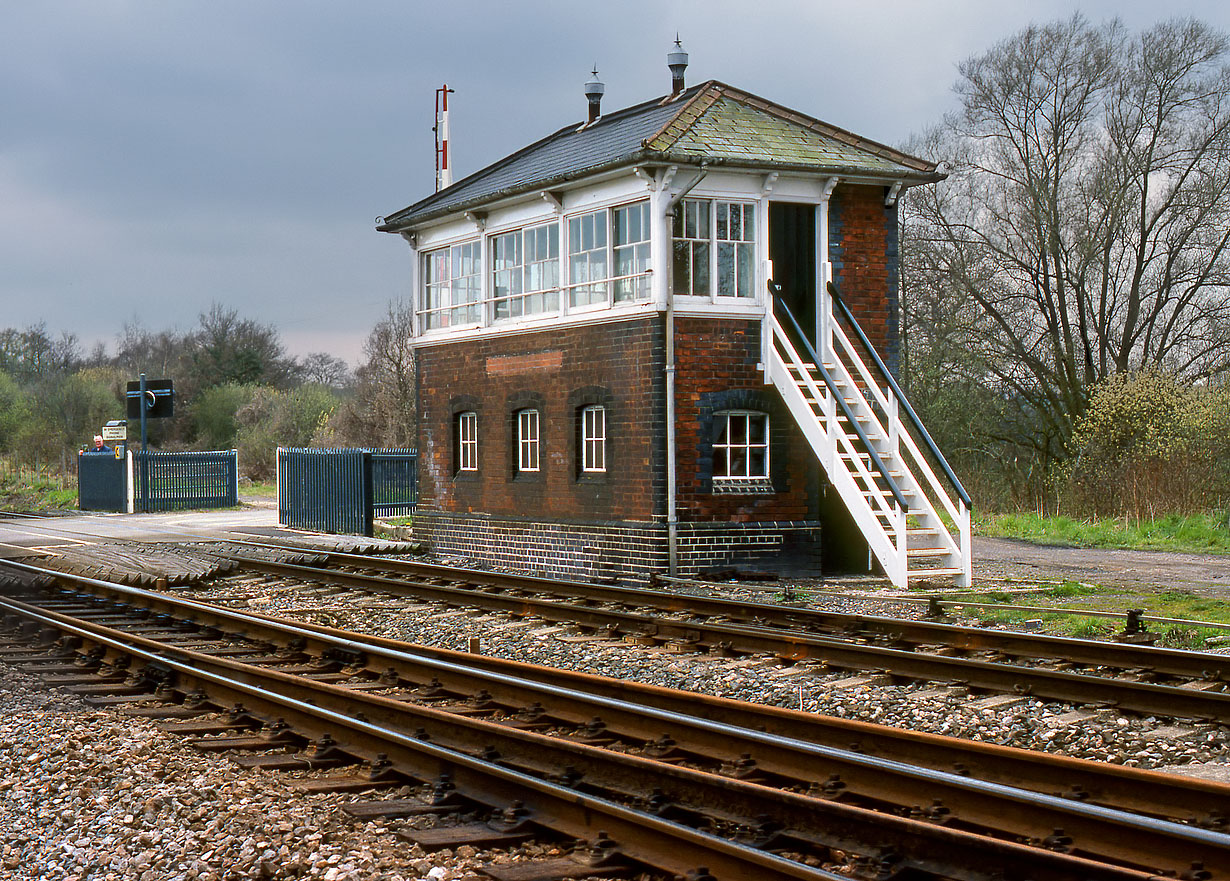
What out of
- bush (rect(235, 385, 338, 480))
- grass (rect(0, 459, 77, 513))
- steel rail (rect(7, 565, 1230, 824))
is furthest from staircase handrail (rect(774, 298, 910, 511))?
bush (rect(235, 385, 338, 480))

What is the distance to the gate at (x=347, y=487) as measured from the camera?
27078mm

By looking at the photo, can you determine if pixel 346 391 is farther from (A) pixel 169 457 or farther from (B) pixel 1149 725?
(B) pixel 1149 725

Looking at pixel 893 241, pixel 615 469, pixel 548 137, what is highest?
pixel 548 137

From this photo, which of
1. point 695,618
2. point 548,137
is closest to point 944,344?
point 548,137

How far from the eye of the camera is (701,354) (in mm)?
17703

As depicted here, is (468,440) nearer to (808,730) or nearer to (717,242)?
(717,242)

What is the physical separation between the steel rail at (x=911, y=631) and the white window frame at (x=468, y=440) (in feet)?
17.8

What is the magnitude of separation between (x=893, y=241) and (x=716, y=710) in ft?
42.5

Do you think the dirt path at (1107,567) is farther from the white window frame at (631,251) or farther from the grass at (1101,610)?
the white window frame at (631,251)

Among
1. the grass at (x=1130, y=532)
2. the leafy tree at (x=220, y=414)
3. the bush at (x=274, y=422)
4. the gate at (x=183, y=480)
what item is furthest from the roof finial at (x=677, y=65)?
the leafy tree at (x=220, y=414)

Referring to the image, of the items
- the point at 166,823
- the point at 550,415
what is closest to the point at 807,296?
the point at 550,415

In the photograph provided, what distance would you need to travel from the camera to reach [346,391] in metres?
80.2

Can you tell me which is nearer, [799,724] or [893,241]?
[799,724]

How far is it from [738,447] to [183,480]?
921 inches
